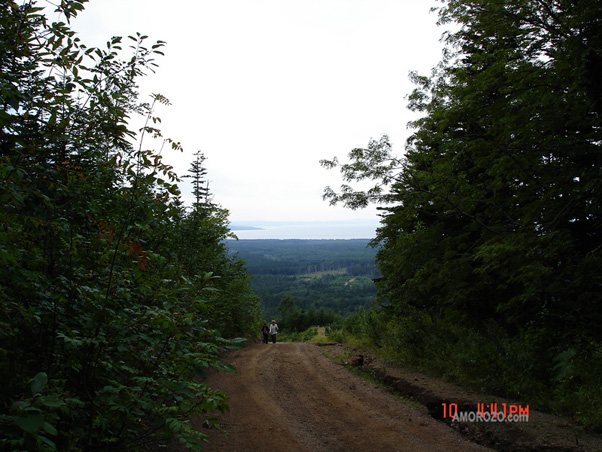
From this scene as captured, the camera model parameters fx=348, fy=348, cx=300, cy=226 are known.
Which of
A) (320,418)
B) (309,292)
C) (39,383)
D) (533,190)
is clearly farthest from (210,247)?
(309,292)

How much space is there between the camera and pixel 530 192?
338 inches

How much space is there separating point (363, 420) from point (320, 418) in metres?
0.84

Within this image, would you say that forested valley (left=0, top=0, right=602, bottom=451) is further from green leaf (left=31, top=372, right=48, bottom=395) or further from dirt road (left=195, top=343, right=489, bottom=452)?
dirt road (left=195, top=343, right=489, bottom=452)

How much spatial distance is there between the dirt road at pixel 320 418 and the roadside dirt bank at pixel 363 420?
0.05ft

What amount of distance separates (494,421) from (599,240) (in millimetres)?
4859

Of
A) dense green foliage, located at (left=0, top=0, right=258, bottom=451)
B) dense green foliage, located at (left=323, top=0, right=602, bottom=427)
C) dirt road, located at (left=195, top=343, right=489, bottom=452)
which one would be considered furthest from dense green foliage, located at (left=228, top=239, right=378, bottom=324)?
dense green foliage, located at (left=0, top=0, right=258, bottom=451)

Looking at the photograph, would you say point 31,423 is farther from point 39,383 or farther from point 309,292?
point 309,292

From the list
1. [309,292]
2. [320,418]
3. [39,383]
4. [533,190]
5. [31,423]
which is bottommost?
[309,292]

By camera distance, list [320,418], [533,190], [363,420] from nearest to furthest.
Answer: [363,420] → [320,418] → [533,190]

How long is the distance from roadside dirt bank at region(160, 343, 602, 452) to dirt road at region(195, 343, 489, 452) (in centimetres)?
2

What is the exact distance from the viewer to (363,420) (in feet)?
21.9

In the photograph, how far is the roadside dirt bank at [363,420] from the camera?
5480 millimetres

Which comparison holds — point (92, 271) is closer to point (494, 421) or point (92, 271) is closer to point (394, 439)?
point (394, 439)

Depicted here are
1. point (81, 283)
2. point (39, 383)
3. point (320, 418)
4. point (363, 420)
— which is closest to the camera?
point (39, 383)
